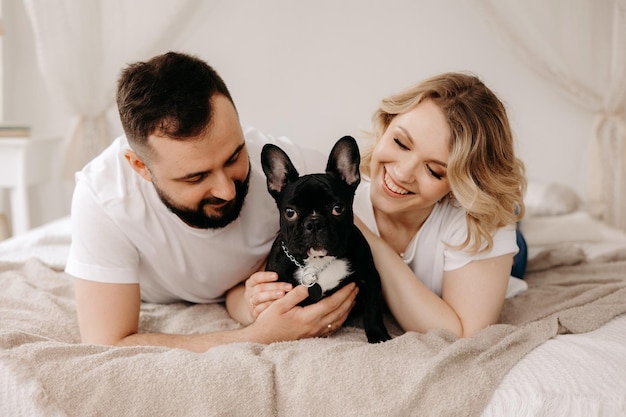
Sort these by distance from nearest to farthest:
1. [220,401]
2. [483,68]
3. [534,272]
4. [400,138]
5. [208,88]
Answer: [220,401], [208,88], [400,138], [534,272], [483,68]

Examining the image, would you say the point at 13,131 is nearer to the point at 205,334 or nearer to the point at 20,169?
the point at 20,169

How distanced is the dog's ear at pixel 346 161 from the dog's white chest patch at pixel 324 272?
22cm

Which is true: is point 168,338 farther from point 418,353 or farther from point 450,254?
point 450,254

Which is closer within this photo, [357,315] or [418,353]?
[418,353]

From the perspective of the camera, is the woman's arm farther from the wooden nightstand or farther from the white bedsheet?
the wooden nightstand

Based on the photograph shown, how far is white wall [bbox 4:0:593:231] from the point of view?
12.3ft

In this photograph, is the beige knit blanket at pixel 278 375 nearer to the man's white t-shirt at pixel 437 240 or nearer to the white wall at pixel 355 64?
the man's white t-shirt at pixel 437 240

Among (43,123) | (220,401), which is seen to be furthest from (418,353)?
(43,123)

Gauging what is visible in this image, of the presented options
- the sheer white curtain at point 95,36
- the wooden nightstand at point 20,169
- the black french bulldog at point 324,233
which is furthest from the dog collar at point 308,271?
the wooden nightstand at point 20,169

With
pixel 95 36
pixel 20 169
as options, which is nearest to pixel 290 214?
pixel 95 36

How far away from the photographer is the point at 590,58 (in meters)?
3.30

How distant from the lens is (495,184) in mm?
1854

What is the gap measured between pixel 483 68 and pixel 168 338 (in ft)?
9.12

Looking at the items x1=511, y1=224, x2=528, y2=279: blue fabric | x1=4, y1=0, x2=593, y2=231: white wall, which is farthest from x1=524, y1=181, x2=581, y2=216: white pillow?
x1=511, y1=224, x2=528, y2=279: blue fabric
